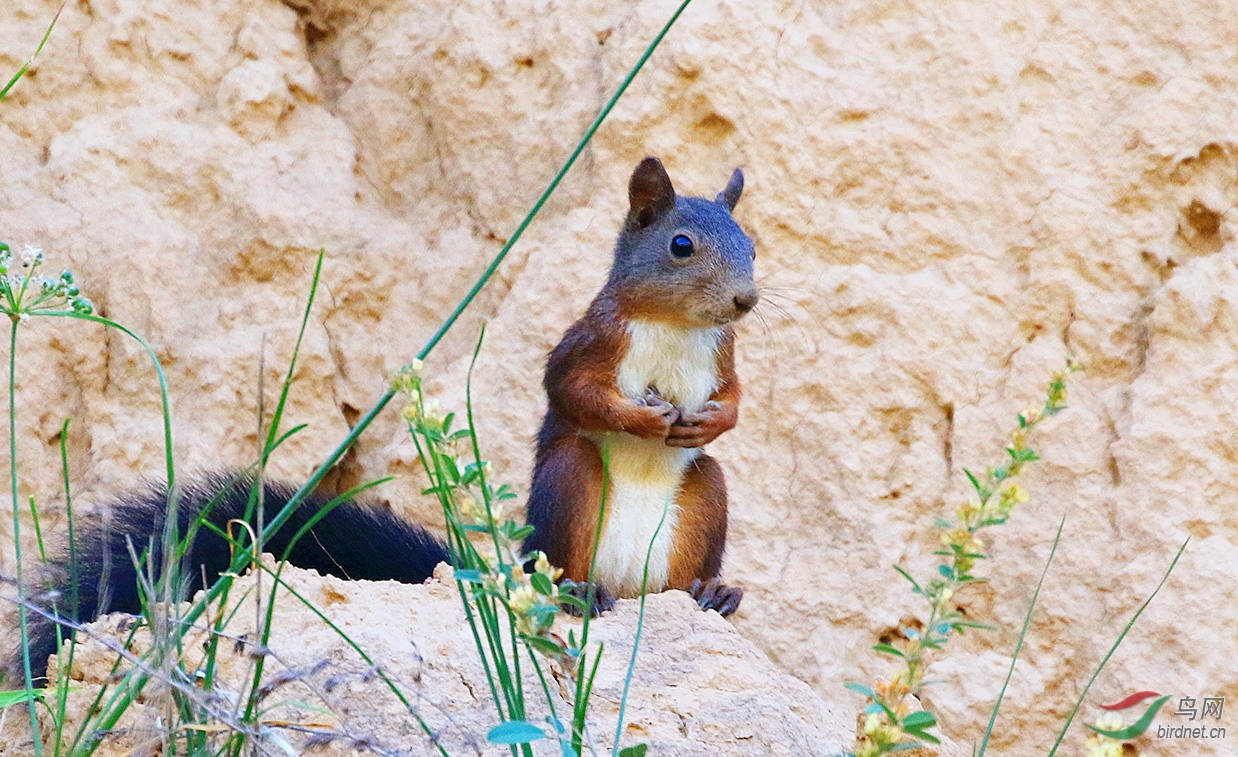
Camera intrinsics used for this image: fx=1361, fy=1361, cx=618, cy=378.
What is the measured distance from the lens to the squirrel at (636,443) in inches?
127

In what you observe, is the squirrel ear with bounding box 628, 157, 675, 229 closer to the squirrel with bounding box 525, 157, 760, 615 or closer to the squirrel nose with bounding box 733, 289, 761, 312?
the squirrel with bounding box 525, 157, 760, 615

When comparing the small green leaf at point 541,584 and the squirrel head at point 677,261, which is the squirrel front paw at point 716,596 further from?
the small green leaf at point 541,584

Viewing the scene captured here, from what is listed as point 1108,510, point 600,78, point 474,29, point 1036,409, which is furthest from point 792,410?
point 1036,409

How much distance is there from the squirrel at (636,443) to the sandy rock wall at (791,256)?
3.54 ft

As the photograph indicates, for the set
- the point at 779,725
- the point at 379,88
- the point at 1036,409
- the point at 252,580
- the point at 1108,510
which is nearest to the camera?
the point at 1036,409

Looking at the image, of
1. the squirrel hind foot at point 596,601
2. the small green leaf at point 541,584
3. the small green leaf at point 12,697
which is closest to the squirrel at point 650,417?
the squirrel hind foot at point 596,601

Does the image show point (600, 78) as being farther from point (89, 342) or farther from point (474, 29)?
point (89, 342)

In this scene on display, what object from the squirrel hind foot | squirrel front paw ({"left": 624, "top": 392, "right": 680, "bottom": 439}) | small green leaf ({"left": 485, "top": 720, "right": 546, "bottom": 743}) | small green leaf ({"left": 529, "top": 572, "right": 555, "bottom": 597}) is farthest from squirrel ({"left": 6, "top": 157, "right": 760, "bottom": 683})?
small green leaf ({"left": 485, "top": 720, "right": 546, "bottom": 743})

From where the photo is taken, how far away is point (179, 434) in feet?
14.5

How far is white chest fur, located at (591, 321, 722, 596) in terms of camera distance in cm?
329

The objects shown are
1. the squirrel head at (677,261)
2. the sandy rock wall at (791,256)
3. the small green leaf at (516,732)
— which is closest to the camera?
the small green leaf at (516,732)

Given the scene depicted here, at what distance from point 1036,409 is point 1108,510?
302 cm

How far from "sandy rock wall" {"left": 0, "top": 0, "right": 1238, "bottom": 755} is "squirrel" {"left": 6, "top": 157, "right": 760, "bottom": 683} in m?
1.08

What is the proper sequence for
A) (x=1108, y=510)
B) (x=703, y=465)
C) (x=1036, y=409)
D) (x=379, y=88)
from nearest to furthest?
(x=1036, y=409), (x=703, y=465), (x=1108, y=510), (x=379, y=88)
